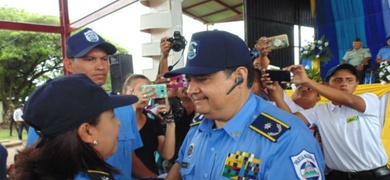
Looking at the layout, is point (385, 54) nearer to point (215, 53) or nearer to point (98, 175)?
point (215, 53)

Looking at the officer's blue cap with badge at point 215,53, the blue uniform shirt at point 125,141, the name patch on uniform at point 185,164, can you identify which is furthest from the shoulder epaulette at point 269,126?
the blue uniform shirt at point 125,141

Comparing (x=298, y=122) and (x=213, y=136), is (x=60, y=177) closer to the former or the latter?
(x=213, y=136)

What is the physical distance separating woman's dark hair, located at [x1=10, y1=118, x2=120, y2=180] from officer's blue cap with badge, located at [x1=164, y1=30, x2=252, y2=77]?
1.70 ft

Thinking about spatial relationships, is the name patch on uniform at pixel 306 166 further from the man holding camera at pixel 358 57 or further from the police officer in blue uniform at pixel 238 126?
the man holding camera at pixel 358 57

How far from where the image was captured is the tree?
14859 mm

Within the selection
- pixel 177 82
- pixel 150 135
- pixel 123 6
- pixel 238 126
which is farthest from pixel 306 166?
pixel 123 6

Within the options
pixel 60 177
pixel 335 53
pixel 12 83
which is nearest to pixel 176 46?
pixel 60 177

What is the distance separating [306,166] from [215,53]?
22.0 inches

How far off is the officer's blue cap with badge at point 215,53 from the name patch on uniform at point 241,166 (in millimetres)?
362

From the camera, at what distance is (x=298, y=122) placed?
1404 mm

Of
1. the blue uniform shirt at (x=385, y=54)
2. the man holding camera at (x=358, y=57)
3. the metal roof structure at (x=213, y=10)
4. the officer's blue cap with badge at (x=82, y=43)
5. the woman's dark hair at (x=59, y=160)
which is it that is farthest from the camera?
the metal roof structure at (x=213, y=10)

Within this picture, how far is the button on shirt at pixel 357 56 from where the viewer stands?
8.80 metres

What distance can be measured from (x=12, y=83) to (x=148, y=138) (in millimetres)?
14962

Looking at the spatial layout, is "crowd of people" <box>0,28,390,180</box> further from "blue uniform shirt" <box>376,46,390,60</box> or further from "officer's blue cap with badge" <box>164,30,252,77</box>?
"blue uniform shirt" <box>376,46,390,60</box>
